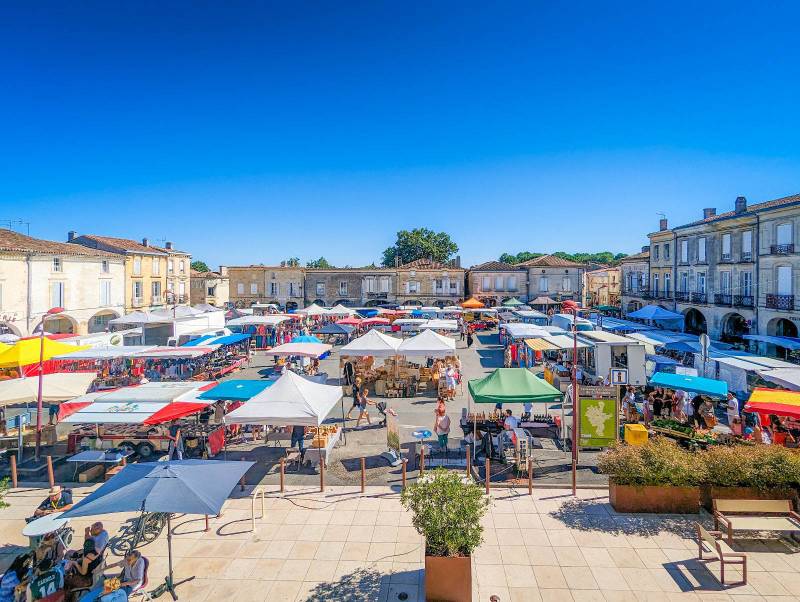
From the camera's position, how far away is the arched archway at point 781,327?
934 inches

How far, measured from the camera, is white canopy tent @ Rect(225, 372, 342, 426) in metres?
9.52

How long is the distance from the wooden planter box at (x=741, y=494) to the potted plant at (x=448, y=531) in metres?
4.76

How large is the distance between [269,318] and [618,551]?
875 inches

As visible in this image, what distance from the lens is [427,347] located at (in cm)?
1659

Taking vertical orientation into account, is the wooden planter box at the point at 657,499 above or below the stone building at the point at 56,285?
below

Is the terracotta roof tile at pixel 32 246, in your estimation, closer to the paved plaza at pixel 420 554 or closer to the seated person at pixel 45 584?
the paved plaza at pixel 420 554

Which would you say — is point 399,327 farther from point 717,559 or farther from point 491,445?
point 717,559

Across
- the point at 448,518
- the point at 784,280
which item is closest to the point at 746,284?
the point at 784,280

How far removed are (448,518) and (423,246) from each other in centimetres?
7033

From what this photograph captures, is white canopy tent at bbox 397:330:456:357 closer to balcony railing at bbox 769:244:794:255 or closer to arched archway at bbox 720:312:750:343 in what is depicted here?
balcony railing at bbox 769:244:794:255

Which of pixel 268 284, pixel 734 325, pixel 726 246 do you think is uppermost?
pixel 726 246

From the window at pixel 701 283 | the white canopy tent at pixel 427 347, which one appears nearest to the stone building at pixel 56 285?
the white canopy tent at pixel 427 347

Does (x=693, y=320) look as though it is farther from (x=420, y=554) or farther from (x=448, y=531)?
(x=448, y=531)

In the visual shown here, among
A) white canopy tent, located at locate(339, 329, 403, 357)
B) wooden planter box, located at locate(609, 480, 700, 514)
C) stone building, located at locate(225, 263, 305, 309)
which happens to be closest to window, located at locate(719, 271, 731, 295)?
white canopy tent, located at locate(339, 329, 403, 357)
